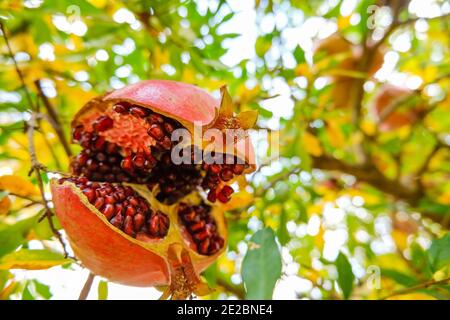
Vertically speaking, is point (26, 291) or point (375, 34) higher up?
point (375, 34)

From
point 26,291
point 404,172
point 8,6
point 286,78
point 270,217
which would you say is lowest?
point 26,291

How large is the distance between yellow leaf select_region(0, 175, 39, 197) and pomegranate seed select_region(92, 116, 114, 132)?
168 millimetres

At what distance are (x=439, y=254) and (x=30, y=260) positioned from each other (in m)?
0.70

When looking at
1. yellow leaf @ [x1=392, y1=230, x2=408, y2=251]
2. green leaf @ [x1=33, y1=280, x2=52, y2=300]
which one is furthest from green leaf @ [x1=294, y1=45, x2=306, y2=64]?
yellow leaf @ [x1=392, y1=230, x2=408, y2=251]

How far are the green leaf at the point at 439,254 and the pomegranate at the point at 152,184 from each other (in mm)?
354

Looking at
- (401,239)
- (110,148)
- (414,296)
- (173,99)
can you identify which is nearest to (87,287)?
(110,148)

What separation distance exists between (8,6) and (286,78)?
67 cm

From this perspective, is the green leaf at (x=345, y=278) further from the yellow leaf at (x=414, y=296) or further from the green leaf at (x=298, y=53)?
the green leaf at (x=298, y=53)

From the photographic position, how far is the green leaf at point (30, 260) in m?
0.90

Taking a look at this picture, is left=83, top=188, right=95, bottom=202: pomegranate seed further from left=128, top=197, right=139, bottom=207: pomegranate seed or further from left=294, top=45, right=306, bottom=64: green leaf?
left=294, top=45, right=306, bottom=64: green leaf

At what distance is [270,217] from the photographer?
4.87 ft

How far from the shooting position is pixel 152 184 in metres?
1.10
